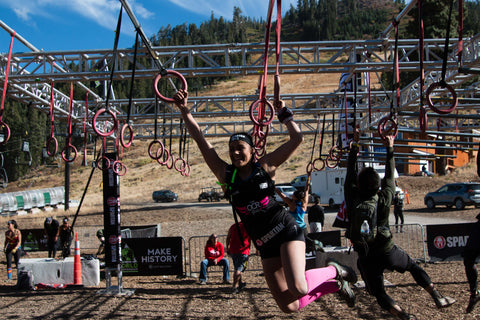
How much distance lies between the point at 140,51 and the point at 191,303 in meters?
7.18

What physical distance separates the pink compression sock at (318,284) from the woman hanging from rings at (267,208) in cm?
2

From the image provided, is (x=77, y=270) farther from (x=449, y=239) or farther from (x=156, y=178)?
(x=156, y=178)

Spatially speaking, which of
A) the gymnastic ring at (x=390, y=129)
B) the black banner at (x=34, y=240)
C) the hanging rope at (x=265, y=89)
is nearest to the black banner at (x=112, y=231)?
the hanging rope at (x=265, y=89)

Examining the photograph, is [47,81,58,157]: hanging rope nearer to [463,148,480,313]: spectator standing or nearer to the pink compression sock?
the pink compression sock

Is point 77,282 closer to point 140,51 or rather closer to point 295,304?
point 140,51

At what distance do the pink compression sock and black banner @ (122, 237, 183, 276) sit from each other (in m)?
7.09

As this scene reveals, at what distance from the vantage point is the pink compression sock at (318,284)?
413 centimetres

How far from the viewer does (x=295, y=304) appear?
4.03 meters

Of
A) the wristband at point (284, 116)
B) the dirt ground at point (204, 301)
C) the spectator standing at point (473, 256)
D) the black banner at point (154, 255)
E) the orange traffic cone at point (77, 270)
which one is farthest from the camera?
the black banner at point (154, 255)

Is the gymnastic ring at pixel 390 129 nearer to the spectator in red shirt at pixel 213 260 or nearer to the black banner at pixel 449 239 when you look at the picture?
the black banner at pixel 449 239

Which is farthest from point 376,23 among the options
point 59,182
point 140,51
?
point 140,51

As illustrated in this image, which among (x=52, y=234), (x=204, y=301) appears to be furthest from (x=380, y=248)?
(x=52, y=234)

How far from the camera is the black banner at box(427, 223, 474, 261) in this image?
10891 mm

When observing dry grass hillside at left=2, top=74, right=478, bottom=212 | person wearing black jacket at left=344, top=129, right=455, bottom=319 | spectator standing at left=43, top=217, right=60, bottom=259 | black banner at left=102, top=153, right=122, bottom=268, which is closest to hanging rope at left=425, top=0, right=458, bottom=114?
person wearing black jacket at left=344, top=129, right=455, bottom=319
